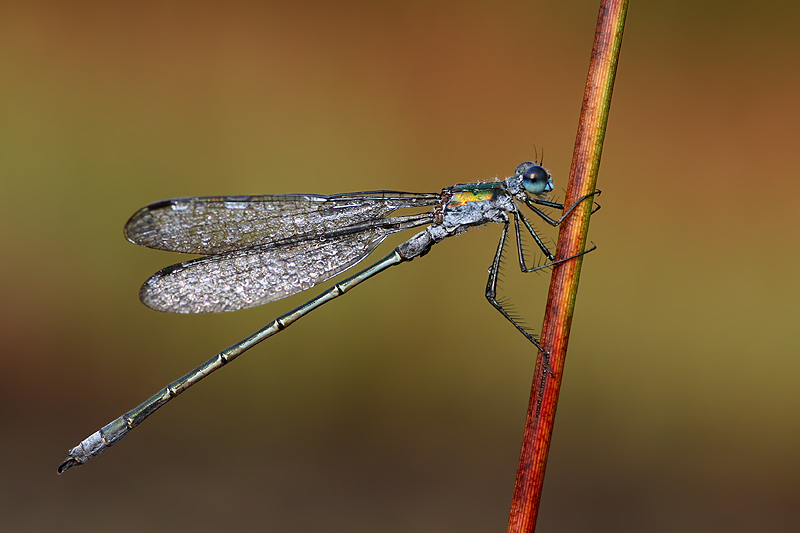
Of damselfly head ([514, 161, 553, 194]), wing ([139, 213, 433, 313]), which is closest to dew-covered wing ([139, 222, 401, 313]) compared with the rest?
wing ([139, 213, 433, 313])

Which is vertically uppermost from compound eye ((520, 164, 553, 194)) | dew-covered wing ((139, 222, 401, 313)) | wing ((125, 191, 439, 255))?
compound eye ((520, 164, 553, 194))

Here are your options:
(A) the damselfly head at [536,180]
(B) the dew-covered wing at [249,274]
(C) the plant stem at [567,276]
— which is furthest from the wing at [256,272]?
(C) the plant stem at [567,276]

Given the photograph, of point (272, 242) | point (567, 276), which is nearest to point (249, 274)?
point (272, 242)

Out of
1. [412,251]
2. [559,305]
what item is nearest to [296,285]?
[412,251]

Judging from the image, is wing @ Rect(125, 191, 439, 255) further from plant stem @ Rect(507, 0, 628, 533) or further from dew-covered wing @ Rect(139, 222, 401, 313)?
plant stem @ Rect(507, 0, 628, 533)

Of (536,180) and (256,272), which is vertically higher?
(536,180)

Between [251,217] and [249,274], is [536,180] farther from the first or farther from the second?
[249,274]

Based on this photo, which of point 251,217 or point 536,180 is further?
point 251,217

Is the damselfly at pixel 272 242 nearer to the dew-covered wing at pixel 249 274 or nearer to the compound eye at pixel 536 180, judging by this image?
the dew-covered wing at pixel 249 274
